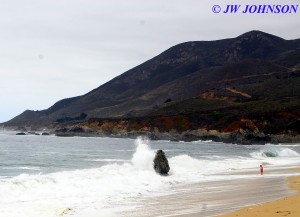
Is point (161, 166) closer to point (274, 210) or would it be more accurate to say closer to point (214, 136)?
point (274, 210)

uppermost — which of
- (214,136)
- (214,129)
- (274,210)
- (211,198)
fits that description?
(214,129)

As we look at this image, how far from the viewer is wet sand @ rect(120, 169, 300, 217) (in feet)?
52.2

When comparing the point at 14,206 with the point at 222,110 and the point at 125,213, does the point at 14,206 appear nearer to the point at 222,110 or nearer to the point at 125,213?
the point at 125,213

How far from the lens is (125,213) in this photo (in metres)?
15.7

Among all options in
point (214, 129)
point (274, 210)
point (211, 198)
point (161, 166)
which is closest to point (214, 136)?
point (214, 129)

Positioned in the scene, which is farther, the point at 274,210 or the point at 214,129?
the point at 214,129

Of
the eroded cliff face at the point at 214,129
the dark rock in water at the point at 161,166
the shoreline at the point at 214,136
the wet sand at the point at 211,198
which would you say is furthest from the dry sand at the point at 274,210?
the eroded cliff face at the point at 214,129

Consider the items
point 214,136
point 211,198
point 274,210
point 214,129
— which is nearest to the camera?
point 274,210

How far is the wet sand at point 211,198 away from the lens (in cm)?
1591

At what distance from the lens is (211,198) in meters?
19.4

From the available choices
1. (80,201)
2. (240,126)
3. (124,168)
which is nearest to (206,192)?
(80,201)

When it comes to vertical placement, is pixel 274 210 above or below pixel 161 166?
below

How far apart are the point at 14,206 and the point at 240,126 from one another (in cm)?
9670

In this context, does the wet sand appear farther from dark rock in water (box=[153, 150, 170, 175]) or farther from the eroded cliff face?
the eroded cliff face
